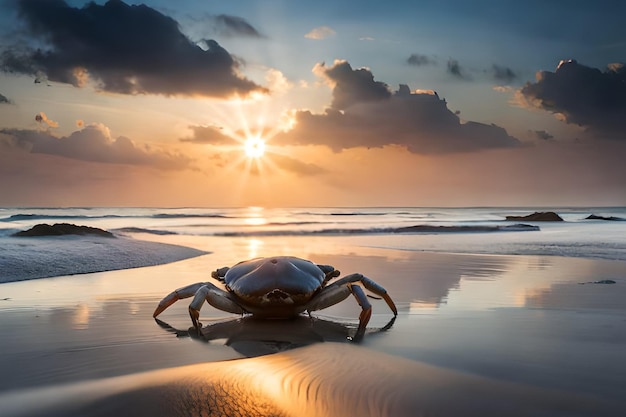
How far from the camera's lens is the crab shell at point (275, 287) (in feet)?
13.7

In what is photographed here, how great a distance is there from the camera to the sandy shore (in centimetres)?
252

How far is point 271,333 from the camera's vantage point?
405 cm

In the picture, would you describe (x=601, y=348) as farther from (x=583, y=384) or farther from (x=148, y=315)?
(x=148, y=315)

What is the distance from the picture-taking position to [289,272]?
14.0ft

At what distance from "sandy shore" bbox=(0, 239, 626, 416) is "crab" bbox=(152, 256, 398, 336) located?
157 millimetres

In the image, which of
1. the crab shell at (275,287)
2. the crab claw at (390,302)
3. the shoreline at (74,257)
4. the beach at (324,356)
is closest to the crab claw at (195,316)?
the beach at (324,356)

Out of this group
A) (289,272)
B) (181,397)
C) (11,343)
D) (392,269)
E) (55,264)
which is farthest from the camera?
(392,269)

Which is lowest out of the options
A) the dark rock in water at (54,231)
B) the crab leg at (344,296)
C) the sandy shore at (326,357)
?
the sandy shore at (326,357)

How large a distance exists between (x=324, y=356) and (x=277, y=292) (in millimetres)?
921

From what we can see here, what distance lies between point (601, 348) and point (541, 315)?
1.22m

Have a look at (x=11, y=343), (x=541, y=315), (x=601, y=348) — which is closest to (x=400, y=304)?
(x=541, y=315)

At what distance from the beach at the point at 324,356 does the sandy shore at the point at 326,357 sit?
12 millimetres

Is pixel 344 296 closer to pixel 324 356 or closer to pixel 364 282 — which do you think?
pixel 364 282

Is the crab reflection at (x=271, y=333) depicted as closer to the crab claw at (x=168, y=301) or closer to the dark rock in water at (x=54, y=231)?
the crab claw at (x=168, y=301)
